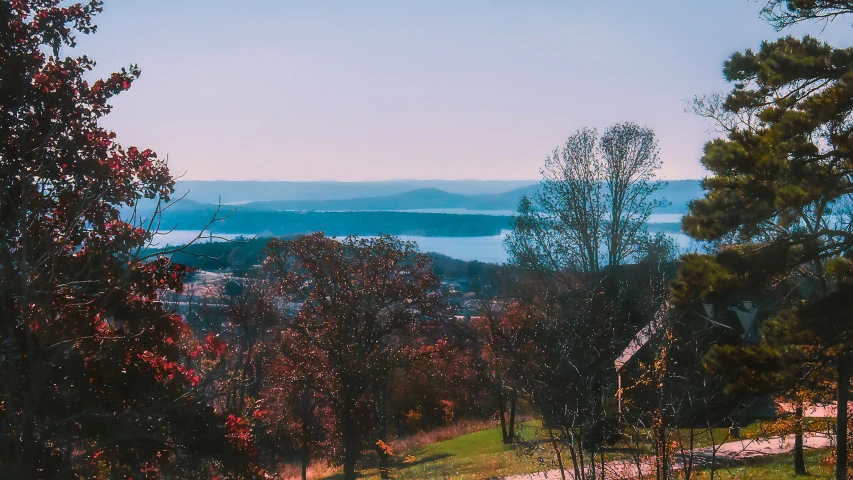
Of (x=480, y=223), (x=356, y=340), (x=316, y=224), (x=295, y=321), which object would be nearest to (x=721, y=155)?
(x=356, y=340)

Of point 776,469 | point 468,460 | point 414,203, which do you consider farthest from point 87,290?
point 414,203

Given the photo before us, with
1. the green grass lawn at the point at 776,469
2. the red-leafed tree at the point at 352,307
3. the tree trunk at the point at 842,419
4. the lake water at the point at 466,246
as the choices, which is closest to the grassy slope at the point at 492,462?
the green grass lawn at the point at 776,469

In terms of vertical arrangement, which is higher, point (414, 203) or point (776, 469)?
point (414, 203)

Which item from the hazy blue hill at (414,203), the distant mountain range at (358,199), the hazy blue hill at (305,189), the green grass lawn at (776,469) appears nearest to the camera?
the green grass lawn at (776,469)

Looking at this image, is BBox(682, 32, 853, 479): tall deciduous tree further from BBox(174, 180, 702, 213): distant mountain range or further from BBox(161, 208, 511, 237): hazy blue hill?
BBox(174, 180, 702, 213): distant mountain range

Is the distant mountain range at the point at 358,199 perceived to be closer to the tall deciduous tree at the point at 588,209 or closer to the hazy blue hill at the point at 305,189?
the hazy blue hill at the point at 305,189

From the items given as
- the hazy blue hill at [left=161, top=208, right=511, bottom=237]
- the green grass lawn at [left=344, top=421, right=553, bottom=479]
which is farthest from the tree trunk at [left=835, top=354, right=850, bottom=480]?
the hazy blue hill at [left=161, top=208, right=511, bottom=237]

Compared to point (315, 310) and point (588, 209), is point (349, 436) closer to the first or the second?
point (315, 310)
